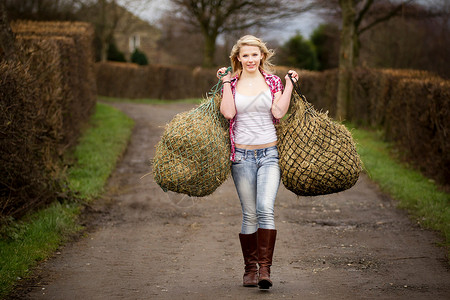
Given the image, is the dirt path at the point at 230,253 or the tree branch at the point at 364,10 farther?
the tree branch at the point at 364,10

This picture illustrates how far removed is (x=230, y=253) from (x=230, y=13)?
23989mm

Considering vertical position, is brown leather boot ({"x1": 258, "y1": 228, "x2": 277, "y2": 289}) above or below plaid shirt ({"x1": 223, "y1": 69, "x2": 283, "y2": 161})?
below

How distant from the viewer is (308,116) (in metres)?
4.86

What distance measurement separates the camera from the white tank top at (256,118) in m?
4.68

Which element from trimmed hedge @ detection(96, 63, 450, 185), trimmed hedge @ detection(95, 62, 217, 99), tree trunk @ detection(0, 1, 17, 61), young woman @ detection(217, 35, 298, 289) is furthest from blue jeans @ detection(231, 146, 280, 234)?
trimmed hedge @ detection(95, 62, 217, 99)

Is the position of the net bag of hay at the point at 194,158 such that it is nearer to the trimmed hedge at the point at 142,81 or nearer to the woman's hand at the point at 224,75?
the woman's hand at the point at 224,75

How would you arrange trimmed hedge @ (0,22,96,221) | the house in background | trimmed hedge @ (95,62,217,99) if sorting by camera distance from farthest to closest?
the house in background
trimmed hedge @ (95,62,217,99)
trimmed hedge @ (0,22,96,221)

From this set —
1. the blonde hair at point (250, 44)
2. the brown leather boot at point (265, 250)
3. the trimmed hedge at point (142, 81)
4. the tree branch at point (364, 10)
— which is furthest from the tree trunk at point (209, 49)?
the brown leather boot at point (265, 250)

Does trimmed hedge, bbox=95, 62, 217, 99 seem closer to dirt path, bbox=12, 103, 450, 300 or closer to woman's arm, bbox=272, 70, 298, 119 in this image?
dirt path, bbox=12, 103, 450, 300

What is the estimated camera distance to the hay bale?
4.68 meters

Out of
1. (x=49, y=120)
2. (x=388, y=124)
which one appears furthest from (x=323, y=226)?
(x=388, y=124)

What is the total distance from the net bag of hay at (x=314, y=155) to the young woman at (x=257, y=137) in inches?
3.9

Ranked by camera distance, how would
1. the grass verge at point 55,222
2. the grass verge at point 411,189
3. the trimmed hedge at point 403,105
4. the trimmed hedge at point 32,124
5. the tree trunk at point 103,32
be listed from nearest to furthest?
the grass verge at point 55,222 → the trimmed hedge at point 32,124 → the grass verge at point 411,189 → the trimmed hedge at point 403,105 → the tree trunk at point 103,32

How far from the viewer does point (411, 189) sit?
8.72m
